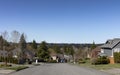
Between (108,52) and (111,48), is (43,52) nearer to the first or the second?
(108,52)

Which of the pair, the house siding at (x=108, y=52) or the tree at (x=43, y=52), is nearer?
the house siding at (x=108, y=52)

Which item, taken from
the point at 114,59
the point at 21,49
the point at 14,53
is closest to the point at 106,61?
the point at 114,59

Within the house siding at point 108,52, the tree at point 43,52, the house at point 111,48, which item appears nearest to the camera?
the house at point 111,48

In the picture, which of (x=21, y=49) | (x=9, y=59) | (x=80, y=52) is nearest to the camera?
(x=9, y=59)

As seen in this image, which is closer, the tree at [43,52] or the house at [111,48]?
the house at [111,48]

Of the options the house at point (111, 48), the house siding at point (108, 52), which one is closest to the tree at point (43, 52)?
the house at point (111, 48)

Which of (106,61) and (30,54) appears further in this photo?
(30,54)

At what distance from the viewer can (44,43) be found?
14400 cm

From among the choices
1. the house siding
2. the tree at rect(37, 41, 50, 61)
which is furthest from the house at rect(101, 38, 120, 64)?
the tree at rect(37, 41, 50, 61)

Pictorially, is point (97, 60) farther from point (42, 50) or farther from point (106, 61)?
point (42, 50)

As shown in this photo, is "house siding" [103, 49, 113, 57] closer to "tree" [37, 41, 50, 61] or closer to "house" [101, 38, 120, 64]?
"house" [101, 38, 120, 64]

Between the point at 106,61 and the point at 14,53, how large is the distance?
68.5 meters

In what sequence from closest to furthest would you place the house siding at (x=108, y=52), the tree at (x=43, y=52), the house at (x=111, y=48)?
the house at (x=111, y=48) → the house siding at (x=108, y=52) → the tree at (x=43, y=52)

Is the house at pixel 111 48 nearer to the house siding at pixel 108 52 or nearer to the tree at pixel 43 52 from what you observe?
the house siding at pixel 108 52
